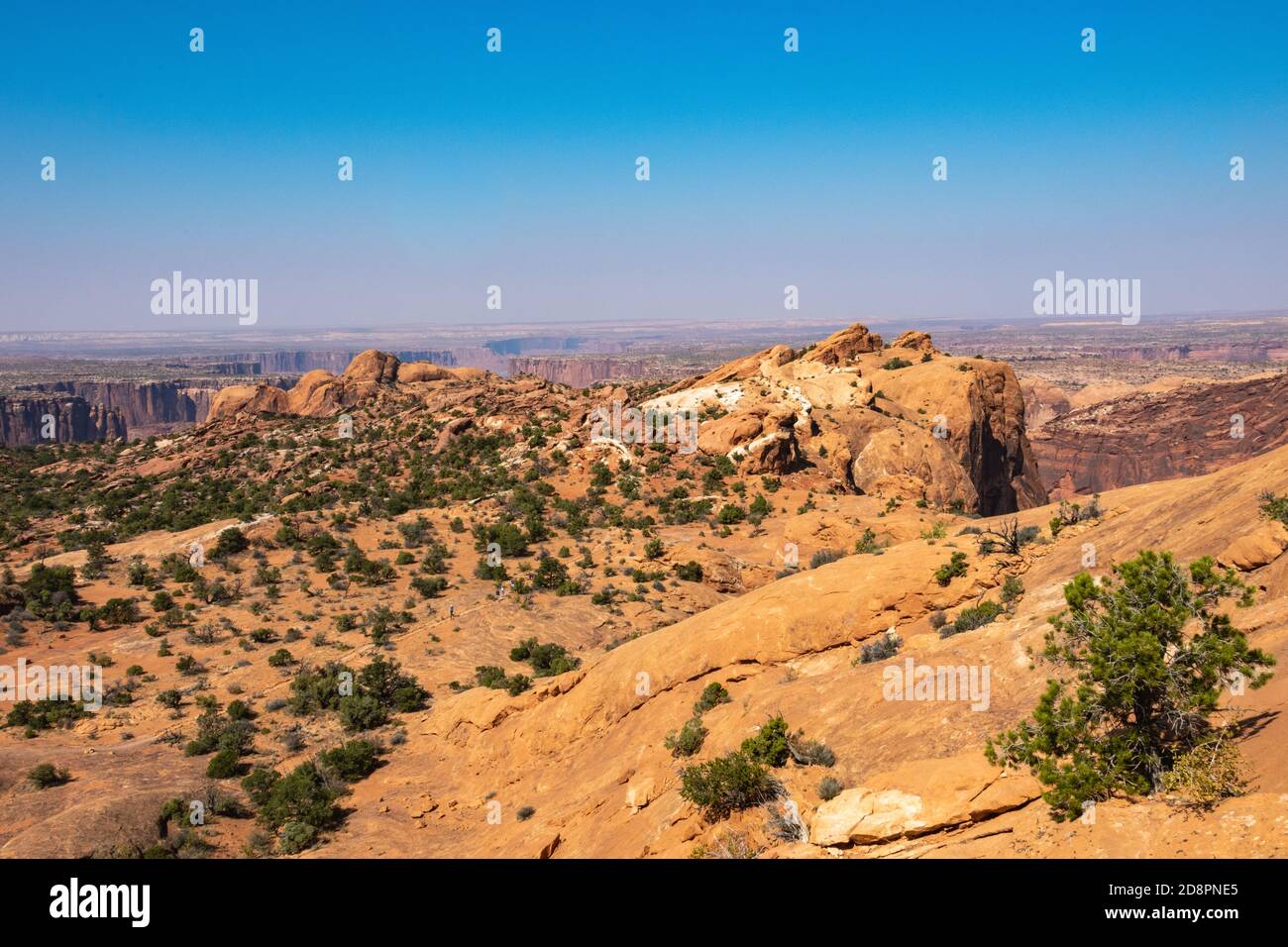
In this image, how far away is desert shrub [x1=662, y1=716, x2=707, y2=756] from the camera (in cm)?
1326

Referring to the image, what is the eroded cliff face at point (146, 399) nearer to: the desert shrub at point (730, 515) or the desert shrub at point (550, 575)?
the desert shrub at point (730, 515)

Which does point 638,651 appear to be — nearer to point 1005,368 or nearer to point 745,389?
point 745,389

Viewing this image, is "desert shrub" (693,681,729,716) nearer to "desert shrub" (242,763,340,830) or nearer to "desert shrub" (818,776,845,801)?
"desert shrub" (818,776,845,801)

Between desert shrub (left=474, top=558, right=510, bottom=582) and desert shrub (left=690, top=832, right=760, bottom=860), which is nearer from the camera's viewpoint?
desert shrub (left=690, top=832, right=760, bottom=860)

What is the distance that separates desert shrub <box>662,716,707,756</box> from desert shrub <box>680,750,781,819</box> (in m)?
2.85

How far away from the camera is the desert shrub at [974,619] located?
13.9m

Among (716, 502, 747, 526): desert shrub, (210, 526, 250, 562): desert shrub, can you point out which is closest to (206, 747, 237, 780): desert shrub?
(210, 526, 250, 562): desert shrub

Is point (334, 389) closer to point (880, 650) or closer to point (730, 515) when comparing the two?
point (730, 515)

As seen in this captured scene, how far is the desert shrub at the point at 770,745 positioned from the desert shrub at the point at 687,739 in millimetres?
2002

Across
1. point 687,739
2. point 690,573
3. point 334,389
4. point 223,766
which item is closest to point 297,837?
point 223,766

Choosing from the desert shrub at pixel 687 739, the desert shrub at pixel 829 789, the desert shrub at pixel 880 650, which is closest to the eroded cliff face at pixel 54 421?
the desert shrub at pixel 687 739

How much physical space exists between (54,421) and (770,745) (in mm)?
153219

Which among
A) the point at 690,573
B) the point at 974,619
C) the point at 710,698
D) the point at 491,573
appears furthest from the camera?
the point at 491,573

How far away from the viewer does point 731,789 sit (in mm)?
10133
